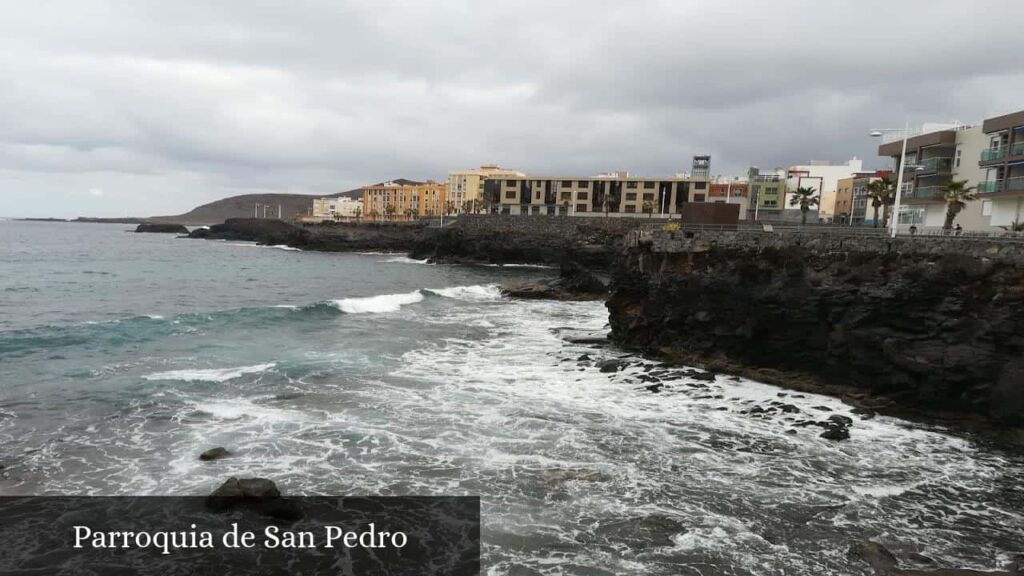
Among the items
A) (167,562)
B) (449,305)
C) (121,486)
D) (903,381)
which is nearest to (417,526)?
(167,562)

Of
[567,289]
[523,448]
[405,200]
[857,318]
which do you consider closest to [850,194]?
[567,289]

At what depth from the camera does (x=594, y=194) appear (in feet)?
354

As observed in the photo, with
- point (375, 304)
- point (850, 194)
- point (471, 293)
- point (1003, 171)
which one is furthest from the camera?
point (850, 194)

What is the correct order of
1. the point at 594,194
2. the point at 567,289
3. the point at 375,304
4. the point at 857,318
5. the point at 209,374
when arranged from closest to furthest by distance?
the point at 857,318 → the point at 209,374 → the point at 375,304 → the point at 567,289 → the point at 594,194

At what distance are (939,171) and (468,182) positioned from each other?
110425 millimetres

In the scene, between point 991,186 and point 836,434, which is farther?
point 991,186

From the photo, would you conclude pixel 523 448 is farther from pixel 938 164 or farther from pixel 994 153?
pixel 938 164

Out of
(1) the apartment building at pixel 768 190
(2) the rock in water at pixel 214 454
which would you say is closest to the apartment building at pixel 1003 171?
(2) the rock in water at pixel 214 454

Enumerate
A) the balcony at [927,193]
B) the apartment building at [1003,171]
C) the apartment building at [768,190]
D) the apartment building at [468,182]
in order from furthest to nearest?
the apartment building at [468,182] < the apartment building at [768,190] < the balcony at [927,193] < the apartment building at [1003,171]

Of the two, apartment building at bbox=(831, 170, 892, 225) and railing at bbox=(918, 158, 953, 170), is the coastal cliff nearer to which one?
railing at bbox=(918, 158, 953, 170)

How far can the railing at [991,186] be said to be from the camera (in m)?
31.0

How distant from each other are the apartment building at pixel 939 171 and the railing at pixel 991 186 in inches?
43.1

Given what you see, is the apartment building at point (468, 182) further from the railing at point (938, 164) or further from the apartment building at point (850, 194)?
the railing at point (938, 164)

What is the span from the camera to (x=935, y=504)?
11.6m
